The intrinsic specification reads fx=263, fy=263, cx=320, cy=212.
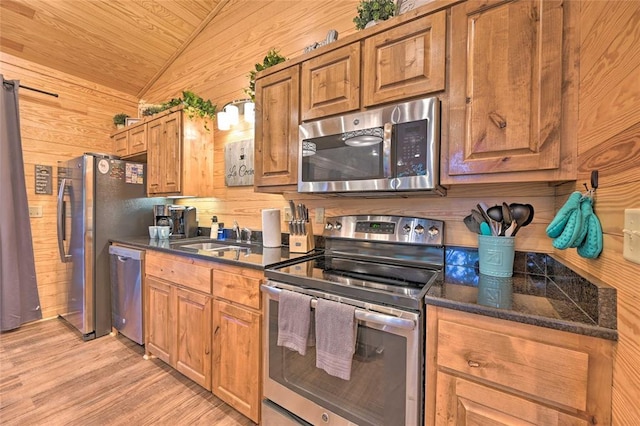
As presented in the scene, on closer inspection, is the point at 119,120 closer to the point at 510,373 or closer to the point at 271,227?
the point at 271,227

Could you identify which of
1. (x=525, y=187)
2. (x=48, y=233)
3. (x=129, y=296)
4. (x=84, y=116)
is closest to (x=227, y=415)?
(x=129, y=296)

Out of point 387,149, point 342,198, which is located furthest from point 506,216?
point 342,198

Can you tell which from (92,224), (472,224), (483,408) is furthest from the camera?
(92,224)

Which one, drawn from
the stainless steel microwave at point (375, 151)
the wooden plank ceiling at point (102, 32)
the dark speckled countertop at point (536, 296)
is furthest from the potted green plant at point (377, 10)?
the wooden plank ceiling at point (102, 32)

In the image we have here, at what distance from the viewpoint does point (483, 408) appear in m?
0.84

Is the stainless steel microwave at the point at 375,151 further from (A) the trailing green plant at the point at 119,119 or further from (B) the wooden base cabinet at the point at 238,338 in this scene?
(A) the trailing green plant at the point at 119,119

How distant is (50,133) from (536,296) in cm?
434

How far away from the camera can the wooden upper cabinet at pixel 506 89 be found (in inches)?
38.7

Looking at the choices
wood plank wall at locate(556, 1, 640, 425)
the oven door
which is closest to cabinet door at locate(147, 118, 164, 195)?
the oven door

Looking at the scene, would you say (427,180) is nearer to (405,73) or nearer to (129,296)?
(405,73)

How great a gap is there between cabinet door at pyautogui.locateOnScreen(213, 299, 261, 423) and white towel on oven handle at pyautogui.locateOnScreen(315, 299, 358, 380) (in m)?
0.46

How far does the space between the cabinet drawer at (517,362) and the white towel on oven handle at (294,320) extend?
0.55 metres

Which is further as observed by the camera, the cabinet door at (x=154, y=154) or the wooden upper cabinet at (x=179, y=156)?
the cabinet door at (x=154, y=154)

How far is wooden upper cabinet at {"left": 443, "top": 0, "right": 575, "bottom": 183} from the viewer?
983 mm
